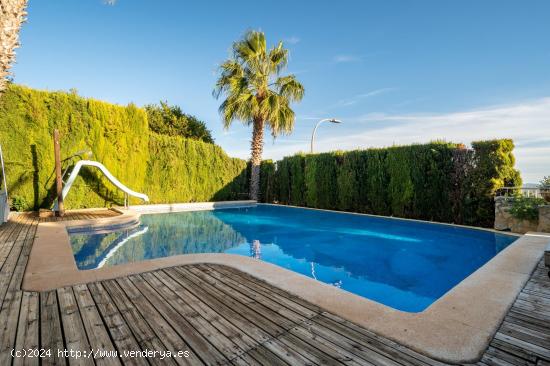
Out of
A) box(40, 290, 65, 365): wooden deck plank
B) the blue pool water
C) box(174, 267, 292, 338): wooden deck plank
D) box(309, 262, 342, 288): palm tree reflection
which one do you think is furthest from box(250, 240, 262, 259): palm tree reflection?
box(40, 290, 65, 365): wooden deck plank

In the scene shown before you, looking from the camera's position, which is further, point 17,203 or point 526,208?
point 17,203

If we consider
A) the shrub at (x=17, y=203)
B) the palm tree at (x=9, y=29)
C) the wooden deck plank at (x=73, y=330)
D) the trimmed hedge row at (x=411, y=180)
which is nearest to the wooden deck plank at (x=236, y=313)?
the wooden deck plank at (x=73, y=330)

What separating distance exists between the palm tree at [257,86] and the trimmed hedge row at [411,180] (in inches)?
119

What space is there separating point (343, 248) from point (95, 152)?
11.1 meters

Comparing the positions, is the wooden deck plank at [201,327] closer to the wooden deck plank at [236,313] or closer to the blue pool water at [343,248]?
the wooden deck plank at [236,313]

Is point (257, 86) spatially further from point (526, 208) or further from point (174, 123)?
point (526, 208)

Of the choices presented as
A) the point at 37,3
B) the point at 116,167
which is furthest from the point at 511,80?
the point at 37,3

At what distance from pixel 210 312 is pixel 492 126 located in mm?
11320

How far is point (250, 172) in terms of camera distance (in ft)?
61.0

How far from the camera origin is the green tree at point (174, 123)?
79.9 feet

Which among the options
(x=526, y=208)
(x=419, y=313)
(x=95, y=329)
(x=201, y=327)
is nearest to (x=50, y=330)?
(x=95, y=329)

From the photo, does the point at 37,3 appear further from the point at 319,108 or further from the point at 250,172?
the point at 319,108

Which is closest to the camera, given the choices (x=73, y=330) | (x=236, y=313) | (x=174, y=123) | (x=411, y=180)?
(x=73, y=330)

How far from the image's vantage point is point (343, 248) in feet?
24.0
